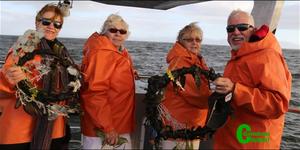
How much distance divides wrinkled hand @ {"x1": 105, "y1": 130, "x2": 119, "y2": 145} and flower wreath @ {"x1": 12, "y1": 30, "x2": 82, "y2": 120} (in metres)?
0.36

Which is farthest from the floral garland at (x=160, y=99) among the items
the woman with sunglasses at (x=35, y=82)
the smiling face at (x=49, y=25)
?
the smiling face at (x=49, y=25)

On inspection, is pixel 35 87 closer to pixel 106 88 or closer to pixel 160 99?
pixel 106 88

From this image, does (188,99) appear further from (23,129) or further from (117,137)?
(23,129)

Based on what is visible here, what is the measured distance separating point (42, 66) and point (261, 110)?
5.06 feet

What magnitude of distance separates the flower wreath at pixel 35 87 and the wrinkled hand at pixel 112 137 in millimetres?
361

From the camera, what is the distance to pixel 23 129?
2.94 meters

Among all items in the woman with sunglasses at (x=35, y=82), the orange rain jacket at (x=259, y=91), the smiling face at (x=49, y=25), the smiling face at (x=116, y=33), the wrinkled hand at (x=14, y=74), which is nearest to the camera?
the orange rain jacket at (x=259, y=91)

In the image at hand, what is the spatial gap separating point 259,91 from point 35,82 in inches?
61.3

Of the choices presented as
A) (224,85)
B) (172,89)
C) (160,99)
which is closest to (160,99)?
(160,99)

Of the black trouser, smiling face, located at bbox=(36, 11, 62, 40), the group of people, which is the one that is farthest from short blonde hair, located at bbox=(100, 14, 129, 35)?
the black trouser

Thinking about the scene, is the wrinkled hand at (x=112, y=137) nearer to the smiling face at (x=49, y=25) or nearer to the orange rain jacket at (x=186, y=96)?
the orange rain jacket at (x=186, y=96)

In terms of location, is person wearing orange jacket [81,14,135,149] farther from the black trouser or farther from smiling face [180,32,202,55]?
smiling face [180,32,202,55]

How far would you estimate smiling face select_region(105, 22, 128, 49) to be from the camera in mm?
3283

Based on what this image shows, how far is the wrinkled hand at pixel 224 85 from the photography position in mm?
2645
